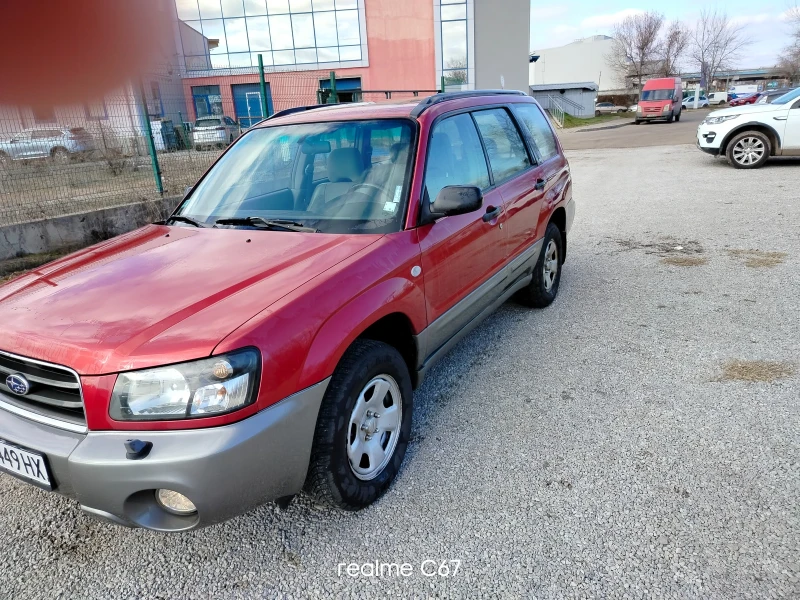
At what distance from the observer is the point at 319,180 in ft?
10.8

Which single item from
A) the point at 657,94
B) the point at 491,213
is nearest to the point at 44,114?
the point at 491,213

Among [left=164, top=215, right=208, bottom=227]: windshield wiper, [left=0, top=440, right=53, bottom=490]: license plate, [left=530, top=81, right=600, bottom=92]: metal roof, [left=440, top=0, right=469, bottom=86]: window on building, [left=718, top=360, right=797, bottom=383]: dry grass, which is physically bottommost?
[left=718, top=360, right=797, bottom=383]: dry grass

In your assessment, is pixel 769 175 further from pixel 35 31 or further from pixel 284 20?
pixel 284 20

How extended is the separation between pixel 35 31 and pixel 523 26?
33.8 metres

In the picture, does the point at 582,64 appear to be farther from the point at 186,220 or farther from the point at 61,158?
the point at 186,220

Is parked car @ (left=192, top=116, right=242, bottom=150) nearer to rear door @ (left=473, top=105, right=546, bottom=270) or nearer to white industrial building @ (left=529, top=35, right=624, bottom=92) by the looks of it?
rear door @ (left=473, top=105, right=546, bottom=270)

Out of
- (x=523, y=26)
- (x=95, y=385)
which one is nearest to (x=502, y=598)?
(x=95, y=385)

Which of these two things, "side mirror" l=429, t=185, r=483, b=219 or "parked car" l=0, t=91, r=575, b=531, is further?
"side mirror" l=429, t=185, r=483, b=219

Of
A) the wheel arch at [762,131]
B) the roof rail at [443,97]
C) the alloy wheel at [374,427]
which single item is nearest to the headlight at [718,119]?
the wheel arch at [762,131]

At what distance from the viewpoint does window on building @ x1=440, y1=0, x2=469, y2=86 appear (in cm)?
2791

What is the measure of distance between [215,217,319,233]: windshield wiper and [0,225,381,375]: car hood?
83 millimetres

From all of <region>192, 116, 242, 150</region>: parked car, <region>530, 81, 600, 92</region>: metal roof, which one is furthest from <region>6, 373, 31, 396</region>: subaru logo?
<region>530, 81, 600, 92</region>: metal roof

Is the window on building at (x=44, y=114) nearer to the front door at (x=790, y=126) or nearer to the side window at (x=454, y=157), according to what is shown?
the side window at (x=454, y=157)

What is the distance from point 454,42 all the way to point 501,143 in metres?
27.2
